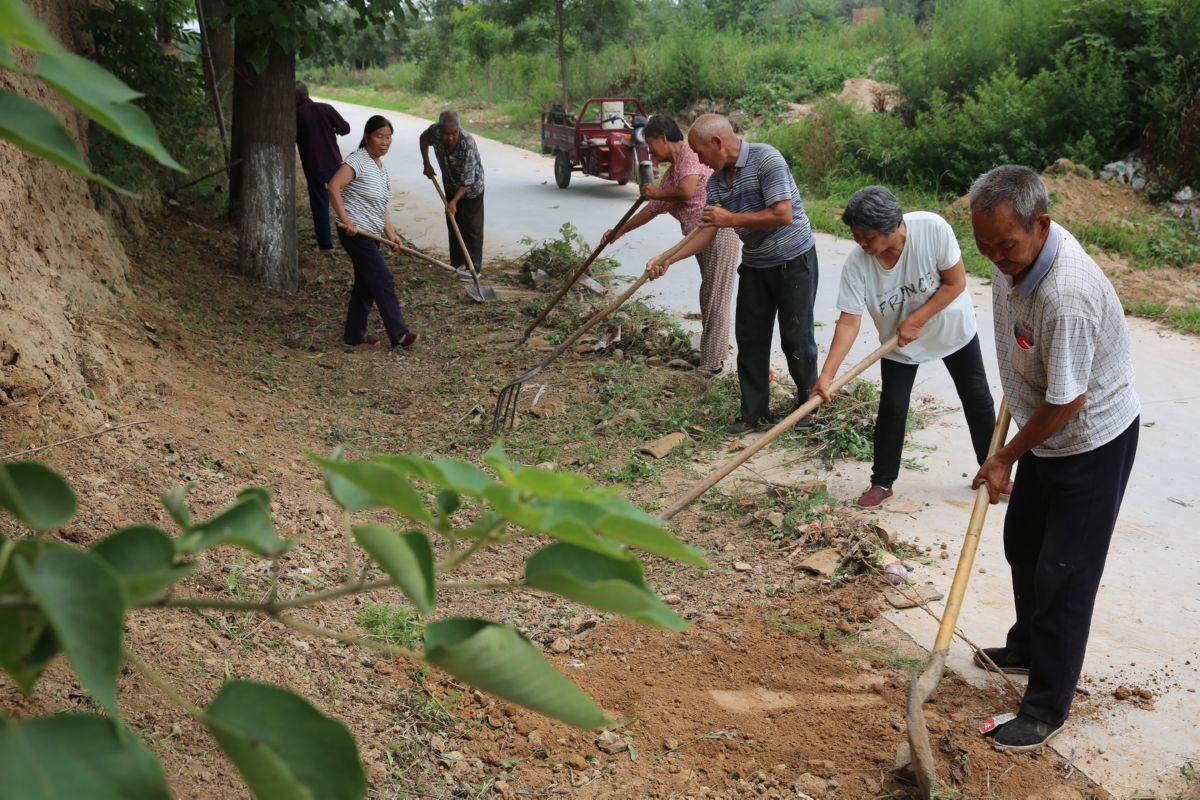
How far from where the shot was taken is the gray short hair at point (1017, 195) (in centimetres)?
290

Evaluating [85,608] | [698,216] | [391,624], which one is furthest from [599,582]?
[698,216]

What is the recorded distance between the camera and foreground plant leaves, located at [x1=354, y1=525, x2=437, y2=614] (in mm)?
817

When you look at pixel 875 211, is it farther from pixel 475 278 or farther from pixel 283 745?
pixel 475 278

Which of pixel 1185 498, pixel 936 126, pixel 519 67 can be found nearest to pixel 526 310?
pixel 1185 498

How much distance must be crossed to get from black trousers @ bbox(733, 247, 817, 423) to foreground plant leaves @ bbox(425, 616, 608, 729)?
5328 millimetres

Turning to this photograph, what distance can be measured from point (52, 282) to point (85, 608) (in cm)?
558

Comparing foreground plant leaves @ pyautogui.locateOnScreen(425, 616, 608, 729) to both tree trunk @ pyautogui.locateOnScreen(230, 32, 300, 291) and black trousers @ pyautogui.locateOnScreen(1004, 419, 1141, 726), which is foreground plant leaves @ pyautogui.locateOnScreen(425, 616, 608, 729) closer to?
black trousers @ pyautogui.locateOnScreen(1004, 419, 1141, 726)

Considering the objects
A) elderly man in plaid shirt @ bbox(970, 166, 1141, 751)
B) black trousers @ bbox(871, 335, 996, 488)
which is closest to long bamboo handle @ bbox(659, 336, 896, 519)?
black trousers @ bbox(871, 335, 996, 488)

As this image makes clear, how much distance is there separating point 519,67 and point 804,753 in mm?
30402

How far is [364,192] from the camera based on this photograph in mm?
7734

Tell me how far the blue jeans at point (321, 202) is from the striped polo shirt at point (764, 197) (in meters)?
5.19

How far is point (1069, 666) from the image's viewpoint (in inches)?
126

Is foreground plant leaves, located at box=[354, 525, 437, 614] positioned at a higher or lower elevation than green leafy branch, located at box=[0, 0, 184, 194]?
lower

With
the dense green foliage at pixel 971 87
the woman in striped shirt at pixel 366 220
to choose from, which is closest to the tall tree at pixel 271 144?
the woman in striped shirt at pixel 366 220
